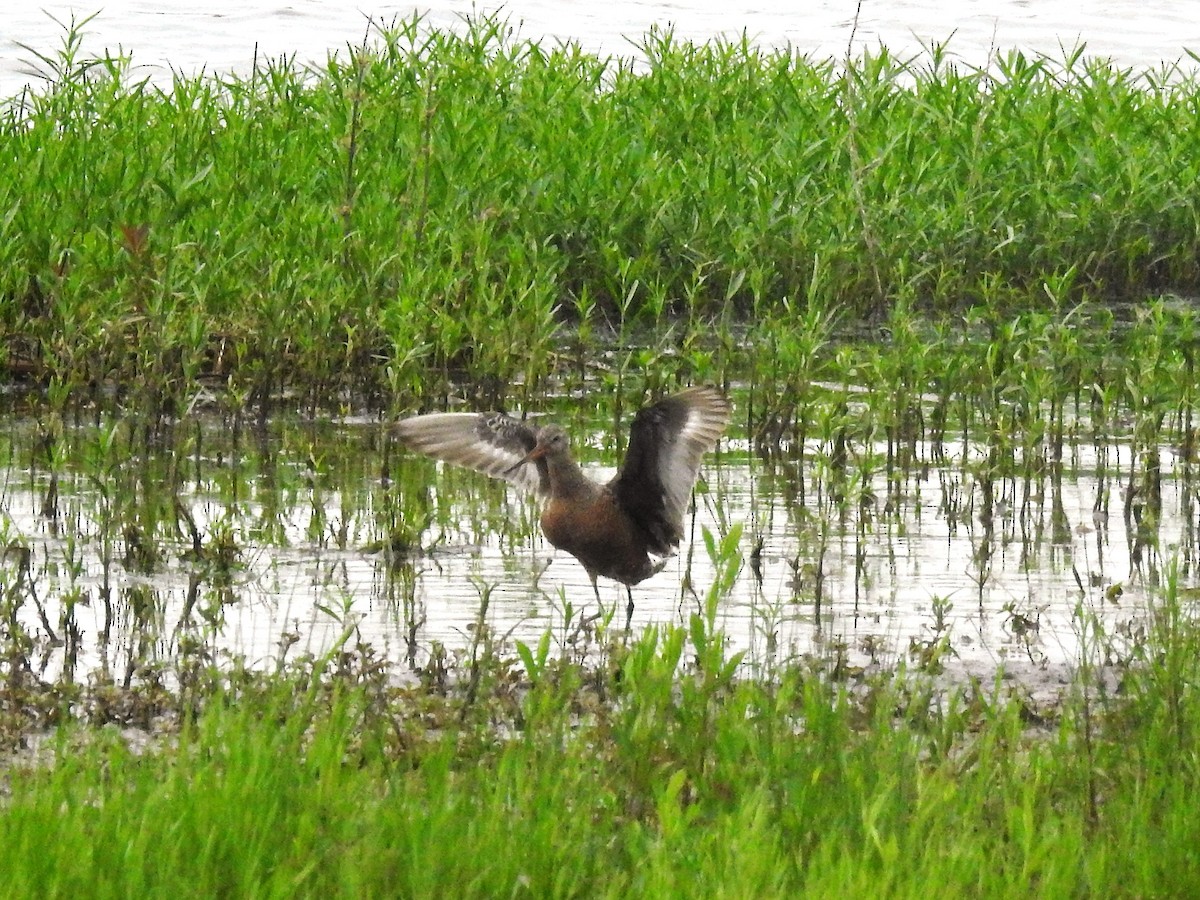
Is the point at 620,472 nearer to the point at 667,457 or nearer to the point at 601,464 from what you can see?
the point at 667,457

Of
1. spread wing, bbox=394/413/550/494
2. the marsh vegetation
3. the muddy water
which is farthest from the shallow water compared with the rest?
spread wing, bbox=394/413/550/494

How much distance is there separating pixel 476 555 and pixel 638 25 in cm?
1427

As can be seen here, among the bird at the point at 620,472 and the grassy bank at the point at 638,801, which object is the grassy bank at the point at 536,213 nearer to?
the bird at the point at 620,472

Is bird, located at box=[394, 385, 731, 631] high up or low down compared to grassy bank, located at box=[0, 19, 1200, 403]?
down

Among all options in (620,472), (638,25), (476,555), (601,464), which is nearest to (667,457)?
(620,472)

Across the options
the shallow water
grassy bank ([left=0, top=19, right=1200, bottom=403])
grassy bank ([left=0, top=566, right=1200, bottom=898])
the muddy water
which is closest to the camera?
grassy bank ([left=0, top=566, right=1200, bottom=898])

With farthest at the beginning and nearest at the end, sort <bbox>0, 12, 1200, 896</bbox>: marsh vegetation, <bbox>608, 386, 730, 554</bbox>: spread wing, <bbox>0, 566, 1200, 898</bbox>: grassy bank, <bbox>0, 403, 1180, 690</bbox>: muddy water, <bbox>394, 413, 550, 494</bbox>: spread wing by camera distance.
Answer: <bbox>394, 413, 550, 494</bbox>: spread wing → <bbox>608, 386, 730, 554</bbox>: spread wing → <bbox>0, 403, 1180, 690</bbox>: muddy water → <bbox>0, 12, 1200, 896</bbox>: marsh vegetation → <bbox>0, 566, 1200, 898</bbox>: grassy bank

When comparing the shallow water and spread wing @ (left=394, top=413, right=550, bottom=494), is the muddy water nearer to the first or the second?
spread wing @ (left=394, top=413, right=550, bottom=494)

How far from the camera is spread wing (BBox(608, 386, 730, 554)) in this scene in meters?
5.65

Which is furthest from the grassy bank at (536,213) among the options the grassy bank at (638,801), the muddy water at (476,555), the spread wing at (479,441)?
the grassy bank at (638,801)

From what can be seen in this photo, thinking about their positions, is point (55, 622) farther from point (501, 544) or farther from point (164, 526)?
point (501, 544)

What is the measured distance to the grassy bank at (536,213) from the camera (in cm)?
808

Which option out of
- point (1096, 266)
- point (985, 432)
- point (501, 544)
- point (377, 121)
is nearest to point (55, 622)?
point (501, 544)

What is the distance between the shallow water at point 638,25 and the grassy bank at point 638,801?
1317 cm
